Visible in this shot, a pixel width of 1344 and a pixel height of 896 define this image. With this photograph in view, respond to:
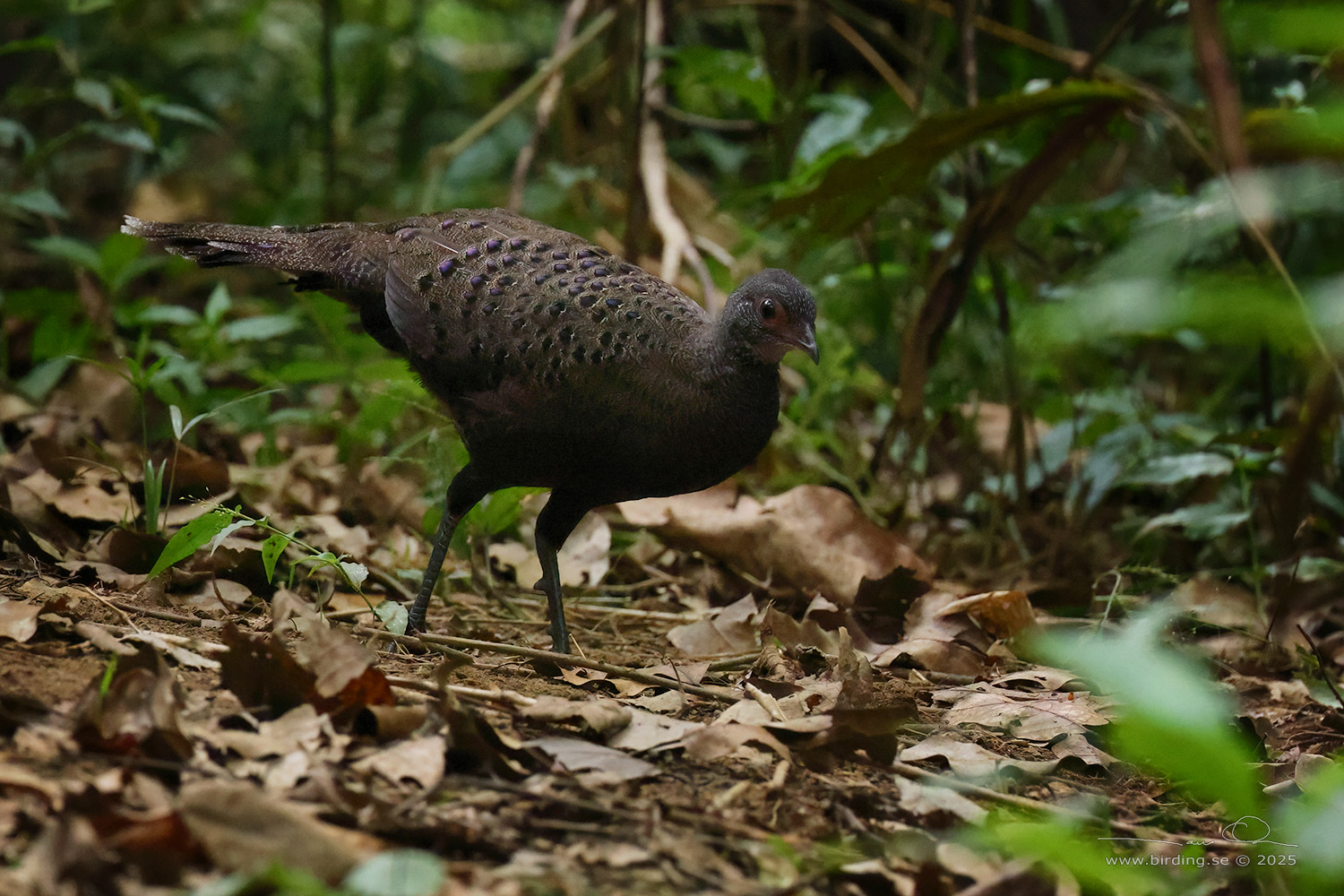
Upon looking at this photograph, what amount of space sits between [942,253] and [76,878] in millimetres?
3804

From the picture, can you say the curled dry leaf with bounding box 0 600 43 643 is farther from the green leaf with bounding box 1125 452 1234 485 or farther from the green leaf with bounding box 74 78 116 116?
the green leaf with bounding box 1125 452 1234 485

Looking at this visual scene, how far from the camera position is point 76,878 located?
1.67 m

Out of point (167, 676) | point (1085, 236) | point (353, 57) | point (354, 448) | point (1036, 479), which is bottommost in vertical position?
point (167, 676)

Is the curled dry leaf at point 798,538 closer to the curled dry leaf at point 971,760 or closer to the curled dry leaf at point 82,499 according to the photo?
the curled dry leaf at point 971,760

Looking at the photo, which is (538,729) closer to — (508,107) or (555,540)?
(555,540)

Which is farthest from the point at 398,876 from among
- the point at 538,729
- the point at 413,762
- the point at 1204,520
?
the point at 1204,520

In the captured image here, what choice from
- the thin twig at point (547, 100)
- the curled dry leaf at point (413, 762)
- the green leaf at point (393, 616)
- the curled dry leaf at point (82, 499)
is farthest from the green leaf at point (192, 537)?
the thin twig at point (547, 100)

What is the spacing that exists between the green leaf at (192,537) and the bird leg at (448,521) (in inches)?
29.2

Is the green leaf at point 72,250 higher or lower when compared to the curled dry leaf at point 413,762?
higher

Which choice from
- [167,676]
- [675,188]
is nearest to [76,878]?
[167,676]

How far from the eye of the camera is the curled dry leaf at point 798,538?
414 centimetres

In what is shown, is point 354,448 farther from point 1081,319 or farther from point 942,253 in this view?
point 1081,319

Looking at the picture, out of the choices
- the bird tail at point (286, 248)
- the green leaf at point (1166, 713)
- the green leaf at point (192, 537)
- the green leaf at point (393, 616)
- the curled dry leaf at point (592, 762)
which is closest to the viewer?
the green leaf at point (1166, 713)
